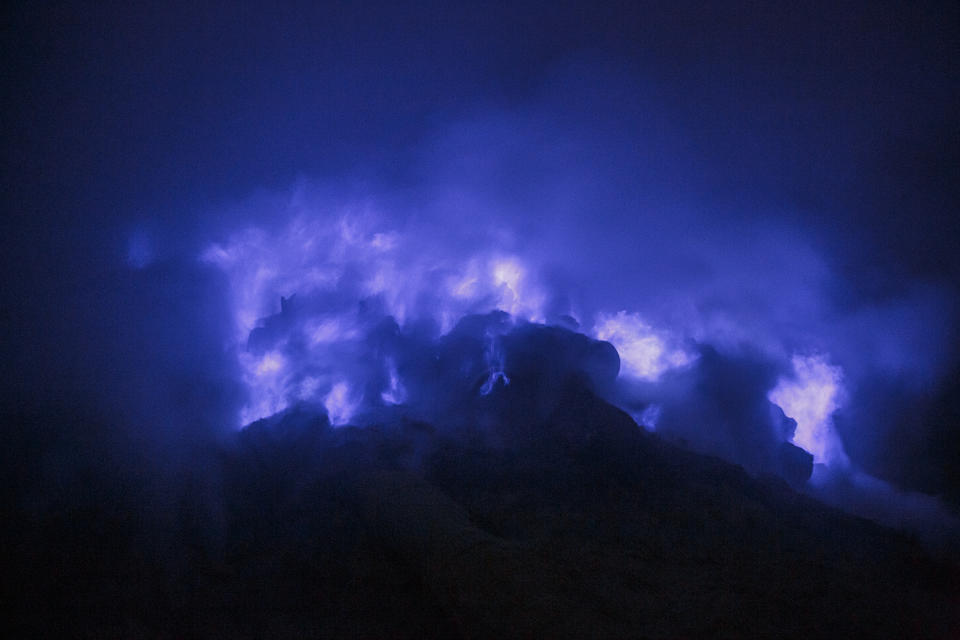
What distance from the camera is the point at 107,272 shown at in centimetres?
4331

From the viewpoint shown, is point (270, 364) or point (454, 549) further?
point (270, 364)

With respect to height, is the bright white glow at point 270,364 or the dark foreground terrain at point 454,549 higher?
the bright white glow at point 270,364

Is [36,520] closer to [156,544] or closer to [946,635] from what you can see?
[156,544]

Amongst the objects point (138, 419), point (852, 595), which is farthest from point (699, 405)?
point (138, 419)

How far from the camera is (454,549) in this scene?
1368cm

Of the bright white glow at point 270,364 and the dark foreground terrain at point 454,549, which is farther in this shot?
the bright white glow at point 270,364

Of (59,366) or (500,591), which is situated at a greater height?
(59,366)

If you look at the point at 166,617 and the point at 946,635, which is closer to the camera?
the point at 946,635

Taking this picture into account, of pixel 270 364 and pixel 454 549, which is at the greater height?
pixel 270 364

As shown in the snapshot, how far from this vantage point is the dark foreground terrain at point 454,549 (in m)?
11.9

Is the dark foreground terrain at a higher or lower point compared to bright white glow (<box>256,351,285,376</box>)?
lower

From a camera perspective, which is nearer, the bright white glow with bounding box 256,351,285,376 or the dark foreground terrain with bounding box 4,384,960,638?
the dark foreground terrain with bounding box 4,384,960,638

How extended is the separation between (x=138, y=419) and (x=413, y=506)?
66.1ft

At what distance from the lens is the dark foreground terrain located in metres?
11.9
